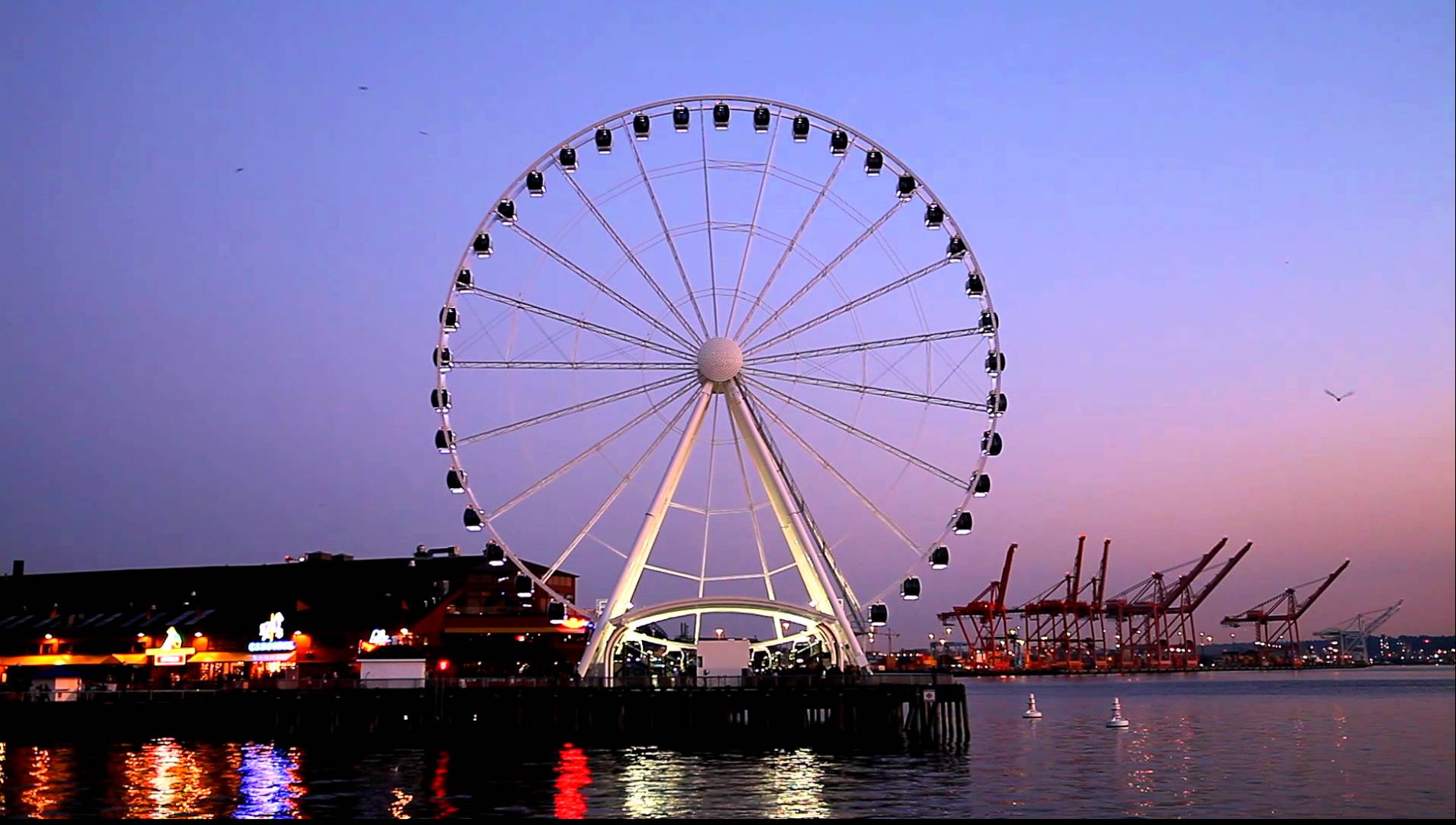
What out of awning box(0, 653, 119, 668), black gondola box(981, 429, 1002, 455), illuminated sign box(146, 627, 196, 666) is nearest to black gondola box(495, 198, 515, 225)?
black gondola box(981, 429, 1002, 455)

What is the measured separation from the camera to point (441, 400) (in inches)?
2299

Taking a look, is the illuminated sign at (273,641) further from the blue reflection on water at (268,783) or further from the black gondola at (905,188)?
the black gondola at (905,188)

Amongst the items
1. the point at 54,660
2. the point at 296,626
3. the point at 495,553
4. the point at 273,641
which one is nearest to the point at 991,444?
the point at 495,553

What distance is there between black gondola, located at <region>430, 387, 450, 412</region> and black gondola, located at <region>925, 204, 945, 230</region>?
20.3 m

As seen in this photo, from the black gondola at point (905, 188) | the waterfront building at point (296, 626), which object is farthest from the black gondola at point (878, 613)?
the waterfront building at point (296, 626)

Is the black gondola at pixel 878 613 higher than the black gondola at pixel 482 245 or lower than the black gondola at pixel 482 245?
lower

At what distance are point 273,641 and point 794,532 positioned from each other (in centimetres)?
4235

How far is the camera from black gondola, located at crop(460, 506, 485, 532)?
2272 inches

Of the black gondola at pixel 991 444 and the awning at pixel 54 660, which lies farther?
the awning at pixel 54 660

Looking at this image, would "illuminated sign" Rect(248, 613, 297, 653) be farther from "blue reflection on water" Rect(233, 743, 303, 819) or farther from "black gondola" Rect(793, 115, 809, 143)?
"black gondola" Rect(793, 115, 809, 143)

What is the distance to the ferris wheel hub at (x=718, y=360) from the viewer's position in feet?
185

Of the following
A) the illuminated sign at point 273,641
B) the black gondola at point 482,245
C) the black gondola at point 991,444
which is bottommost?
the illuminated sign at point 273,641

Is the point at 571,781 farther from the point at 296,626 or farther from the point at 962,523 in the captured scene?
the point at 296,626

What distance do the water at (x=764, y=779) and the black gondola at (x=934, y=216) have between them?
20999 millimetres
